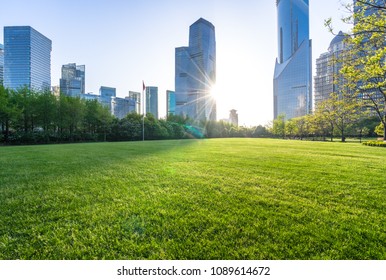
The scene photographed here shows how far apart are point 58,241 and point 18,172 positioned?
15.5ft

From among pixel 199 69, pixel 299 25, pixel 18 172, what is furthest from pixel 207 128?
pixel 299 25

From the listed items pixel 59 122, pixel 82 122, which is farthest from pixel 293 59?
pixel 59 122

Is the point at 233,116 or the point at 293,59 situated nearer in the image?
the point at 293,59

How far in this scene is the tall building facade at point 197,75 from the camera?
105688 millimetres

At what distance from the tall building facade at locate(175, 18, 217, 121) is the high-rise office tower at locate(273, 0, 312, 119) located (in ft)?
135

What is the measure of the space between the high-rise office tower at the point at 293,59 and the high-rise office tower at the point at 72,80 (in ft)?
385

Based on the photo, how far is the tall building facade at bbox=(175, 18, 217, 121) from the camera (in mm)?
105688

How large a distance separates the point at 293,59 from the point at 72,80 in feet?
447

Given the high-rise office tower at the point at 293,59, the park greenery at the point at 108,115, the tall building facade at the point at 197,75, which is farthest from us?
the tall building facade at the point at 197,75

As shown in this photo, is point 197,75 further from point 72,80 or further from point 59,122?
point 59,122

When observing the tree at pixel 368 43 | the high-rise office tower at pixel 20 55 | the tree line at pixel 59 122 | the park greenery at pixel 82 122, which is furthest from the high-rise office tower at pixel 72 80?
the tree at pixel 368 43

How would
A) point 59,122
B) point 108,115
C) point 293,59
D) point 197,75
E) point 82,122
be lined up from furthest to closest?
point 293,59 → point 197,75 → point 108,115 → point 82,122 → point 59,122

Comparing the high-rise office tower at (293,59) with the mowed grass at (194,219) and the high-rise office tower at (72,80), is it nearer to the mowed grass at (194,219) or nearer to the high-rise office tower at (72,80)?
the mowed grass at (194,219)

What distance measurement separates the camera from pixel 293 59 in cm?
10912
